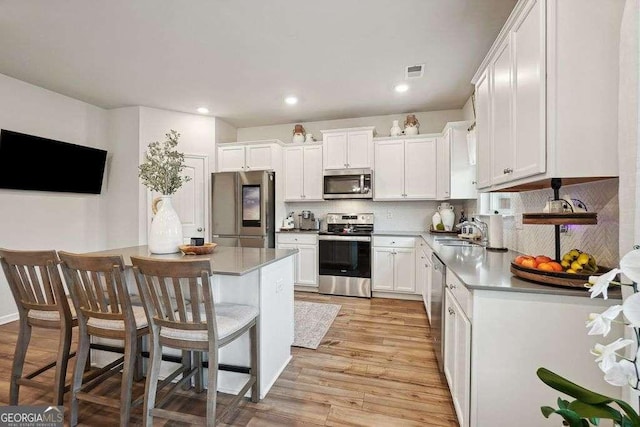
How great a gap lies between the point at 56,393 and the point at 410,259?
359cm

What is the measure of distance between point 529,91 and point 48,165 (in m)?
4.94

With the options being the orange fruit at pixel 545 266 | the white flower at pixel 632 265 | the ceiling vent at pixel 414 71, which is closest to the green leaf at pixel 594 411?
the white flower at pixel 632 265

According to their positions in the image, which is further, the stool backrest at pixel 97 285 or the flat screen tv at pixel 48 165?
the flat screen tv at pixel 48 165

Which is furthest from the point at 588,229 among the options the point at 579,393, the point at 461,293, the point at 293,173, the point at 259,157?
the point at 259,157

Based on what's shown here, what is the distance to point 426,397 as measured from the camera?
189 centimetres

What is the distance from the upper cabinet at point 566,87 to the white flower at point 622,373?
0.94 m

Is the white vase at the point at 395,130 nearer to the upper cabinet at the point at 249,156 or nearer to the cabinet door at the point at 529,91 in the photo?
the upper cabinet at the point at 249,156

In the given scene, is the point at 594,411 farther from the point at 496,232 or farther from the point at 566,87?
the point at 496,232

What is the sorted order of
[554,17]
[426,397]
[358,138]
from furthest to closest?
[358,138] → [426,397] → [554,17]

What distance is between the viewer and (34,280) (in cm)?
165

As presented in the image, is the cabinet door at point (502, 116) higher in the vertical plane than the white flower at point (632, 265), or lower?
higher

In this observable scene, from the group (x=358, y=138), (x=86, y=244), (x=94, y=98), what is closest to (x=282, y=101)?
(x=358, y=138)

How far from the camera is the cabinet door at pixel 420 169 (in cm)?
403

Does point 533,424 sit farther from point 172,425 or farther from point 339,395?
point 172,425
